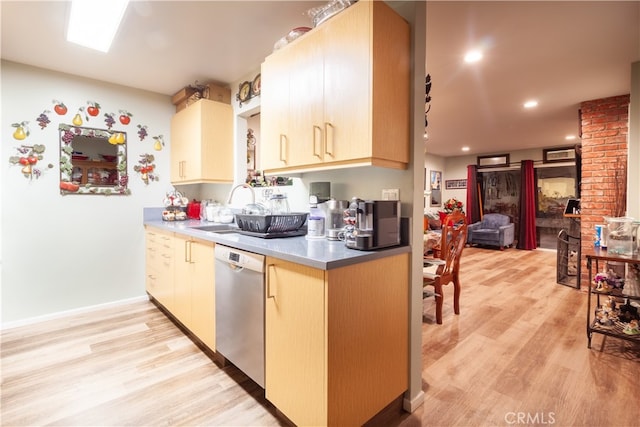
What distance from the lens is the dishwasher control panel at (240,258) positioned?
61.6 inches

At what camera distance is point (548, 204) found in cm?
725

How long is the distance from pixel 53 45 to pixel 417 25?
278cm

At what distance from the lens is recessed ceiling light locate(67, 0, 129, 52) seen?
1.86 meters

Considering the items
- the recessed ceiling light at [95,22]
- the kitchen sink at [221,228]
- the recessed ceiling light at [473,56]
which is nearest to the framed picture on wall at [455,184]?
the recessed ceiling light at [473,56]

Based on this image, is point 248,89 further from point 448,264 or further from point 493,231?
point 493,231

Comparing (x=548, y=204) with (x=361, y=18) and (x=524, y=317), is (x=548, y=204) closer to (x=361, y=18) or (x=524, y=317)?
(x=524, y=317)

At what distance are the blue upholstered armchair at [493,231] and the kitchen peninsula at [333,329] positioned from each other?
6339 mm

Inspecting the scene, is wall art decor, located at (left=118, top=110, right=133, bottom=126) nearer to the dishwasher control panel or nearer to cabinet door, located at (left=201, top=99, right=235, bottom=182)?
cabinet door, located at (left=201, top=99, right=235, bottom=182)

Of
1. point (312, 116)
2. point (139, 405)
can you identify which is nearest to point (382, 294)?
point (312, 116)

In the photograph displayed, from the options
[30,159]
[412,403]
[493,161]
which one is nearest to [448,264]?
[412,403]

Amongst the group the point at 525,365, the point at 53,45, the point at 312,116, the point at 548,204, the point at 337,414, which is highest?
the point at 53,45

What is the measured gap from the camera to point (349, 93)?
1.52 metres

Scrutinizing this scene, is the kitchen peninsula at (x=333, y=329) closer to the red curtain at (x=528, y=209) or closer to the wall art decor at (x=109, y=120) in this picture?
the wall art decor at (x=109, y=120)

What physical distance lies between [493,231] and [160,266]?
6845mm
